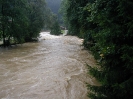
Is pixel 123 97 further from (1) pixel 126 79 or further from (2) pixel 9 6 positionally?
(2) pixel 9 6

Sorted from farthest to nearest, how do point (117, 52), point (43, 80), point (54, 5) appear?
point (54, 5)
point (43, 80)
point (117, 52)

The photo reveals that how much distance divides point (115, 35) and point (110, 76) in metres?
0.79

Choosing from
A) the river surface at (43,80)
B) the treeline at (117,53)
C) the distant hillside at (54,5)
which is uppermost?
the distant hillside at (54,5)

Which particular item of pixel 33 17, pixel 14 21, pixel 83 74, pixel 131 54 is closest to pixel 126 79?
pixel 131 54

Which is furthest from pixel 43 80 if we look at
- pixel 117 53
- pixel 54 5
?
pixel 54 5

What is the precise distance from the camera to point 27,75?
762 centimetres

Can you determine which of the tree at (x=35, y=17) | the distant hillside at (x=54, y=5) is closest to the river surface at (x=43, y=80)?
the tree at (x=35, y=17)

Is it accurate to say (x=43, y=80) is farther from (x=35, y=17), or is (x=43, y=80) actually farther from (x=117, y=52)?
(x=35, y=17)

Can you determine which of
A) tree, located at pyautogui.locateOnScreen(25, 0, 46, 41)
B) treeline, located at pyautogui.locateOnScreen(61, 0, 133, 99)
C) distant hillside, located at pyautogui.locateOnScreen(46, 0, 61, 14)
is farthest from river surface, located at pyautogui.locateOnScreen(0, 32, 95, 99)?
distant hillside, located at pyautogui.locateOnScreen(46, 0, 61, 14)

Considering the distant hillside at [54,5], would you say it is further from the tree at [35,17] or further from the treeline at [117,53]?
the treeline at [117,53]

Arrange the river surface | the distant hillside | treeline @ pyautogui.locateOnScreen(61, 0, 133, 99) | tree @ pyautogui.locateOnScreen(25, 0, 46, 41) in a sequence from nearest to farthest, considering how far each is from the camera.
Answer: treeline @ pyautogui.locateOnScreen(61, 0, 133, 99) < the river surface < tree @ pyautogui.locateOnScreen(25, 0, 46, 41) < the distant hillside

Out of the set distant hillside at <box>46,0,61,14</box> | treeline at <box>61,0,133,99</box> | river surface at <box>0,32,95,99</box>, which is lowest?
river surface at <box>0,32,95,99</box>

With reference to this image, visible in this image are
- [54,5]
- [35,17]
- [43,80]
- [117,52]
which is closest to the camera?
[117,52]

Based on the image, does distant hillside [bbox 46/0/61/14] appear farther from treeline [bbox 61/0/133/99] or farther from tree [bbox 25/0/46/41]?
treeline [bbox 61/0/133/99]
